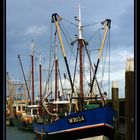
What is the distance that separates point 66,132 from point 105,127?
67 cm

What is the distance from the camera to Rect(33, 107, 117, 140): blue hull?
601 cm

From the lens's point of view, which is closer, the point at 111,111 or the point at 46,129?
the point at 111,111

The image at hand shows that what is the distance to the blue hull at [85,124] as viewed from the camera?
19.7 feet

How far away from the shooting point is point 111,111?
586 cm

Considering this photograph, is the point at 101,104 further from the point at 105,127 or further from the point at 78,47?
the point at 78,47

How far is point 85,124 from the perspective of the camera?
6.13 meters

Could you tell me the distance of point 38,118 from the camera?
7.98m

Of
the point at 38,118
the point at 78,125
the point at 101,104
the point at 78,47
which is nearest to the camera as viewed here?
the point at 78,47
